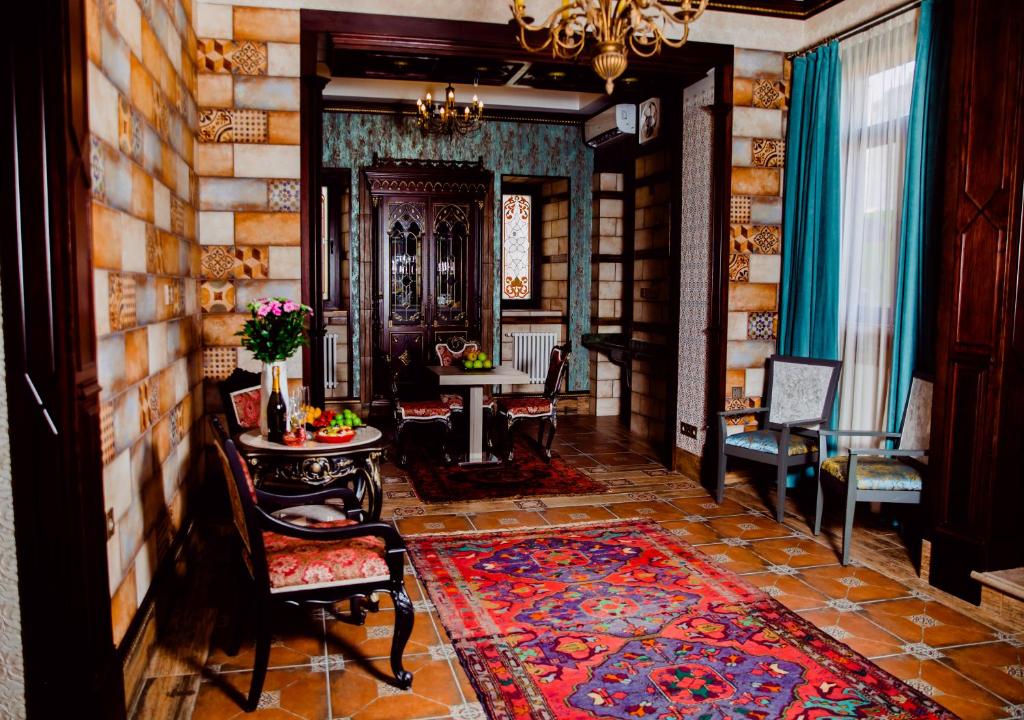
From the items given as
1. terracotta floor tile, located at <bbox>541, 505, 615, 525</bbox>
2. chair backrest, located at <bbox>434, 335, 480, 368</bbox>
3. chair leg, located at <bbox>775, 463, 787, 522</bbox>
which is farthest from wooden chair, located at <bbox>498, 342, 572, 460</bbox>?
chair leg, located at <bbox>775, 463, 787, 522</bbox>

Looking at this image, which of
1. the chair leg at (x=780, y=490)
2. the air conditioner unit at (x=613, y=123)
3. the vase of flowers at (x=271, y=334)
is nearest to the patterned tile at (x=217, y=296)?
the vase of flowers at (x=271, y=334)

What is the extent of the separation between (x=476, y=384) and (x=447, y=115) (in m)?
2.71

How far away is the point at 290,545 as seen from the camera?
3.16 meters

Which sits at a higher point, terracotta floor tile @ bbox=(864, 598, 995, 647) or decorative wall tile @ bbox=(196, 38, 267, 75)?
decorative wall tile @ bbox=(196, 38, 267, 75)

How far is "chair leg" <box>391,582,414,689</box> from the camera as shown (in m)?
3.04

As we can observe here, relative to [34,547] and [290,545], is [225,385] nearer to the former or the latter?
[290,545]

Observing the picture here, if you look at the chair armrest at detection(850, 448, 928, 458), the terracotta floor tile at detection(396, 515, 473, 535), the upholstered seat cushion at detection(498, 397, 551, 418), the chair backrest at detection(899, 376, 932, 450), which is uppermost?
the chair backrest at detection(899, 376, 932, 450)

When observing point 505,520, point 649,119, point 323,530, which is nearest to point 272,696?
point 323,530

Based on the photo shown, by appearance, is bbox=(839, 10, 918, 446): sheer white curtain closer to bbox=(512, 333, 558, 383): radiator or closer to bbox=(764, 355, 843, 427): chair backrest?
bbox=(764, 355, 843, 427): chair backrest

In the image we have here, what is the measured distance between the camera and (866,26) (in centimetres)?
521

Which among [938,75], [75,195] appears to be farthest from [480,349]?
[75,195]

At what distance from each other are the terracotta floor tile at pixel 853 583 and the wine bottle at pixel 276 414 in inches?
111

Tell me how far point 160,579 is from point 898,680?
10.3ft

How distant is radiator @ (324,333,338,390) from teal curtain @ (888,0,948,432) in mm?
5941
